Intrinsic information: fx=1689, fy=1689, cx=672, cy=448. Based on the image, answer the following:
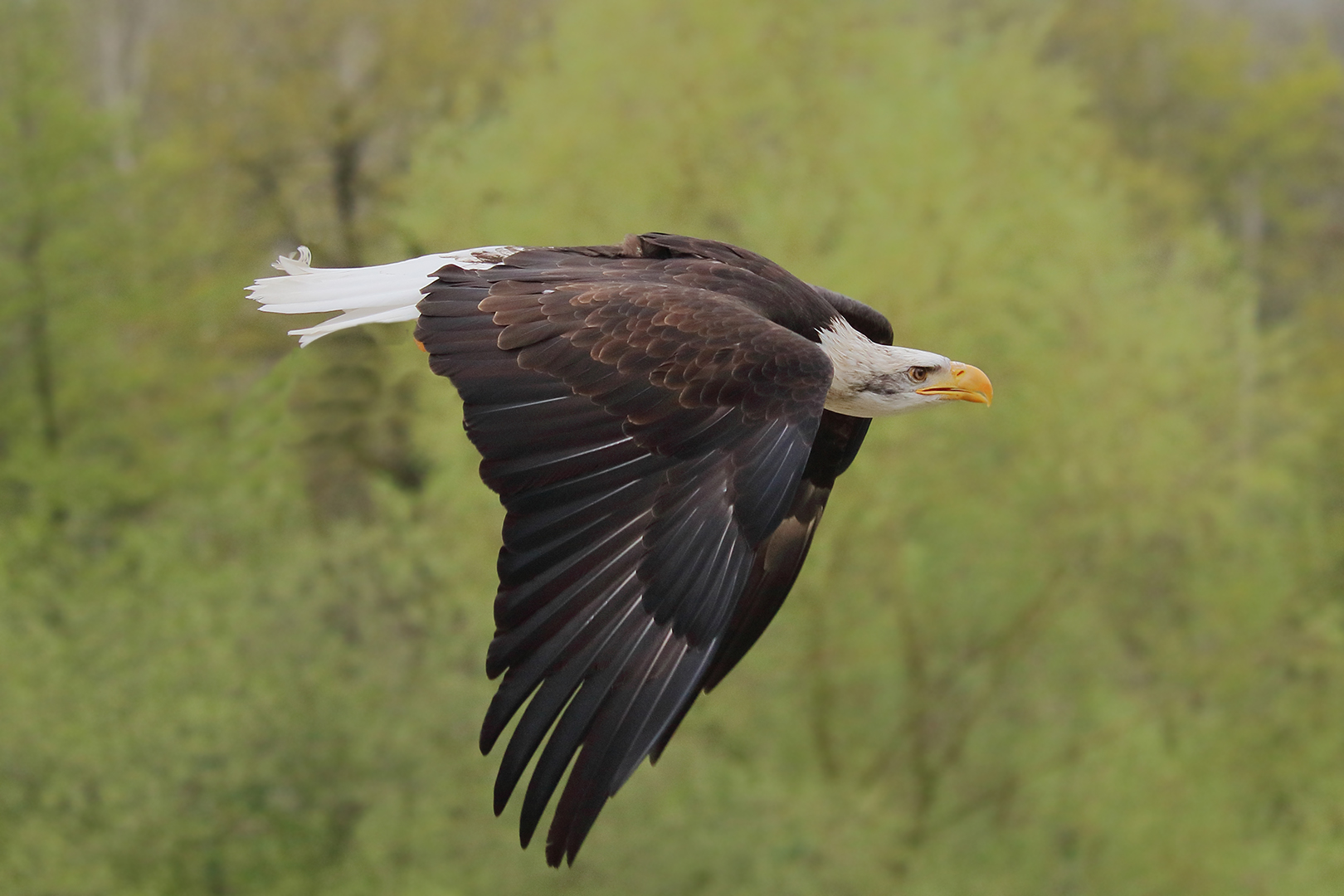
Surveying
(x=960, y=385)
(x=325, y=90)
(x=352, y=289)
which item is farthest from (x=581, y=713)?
(x=325, y=90)

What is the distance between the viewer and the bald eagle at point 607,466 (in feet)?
16.2

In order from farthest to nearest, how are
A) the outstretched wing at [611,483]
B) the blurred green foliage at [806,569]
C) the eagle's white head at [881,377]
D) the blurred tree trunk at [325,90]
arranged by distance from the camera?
1. the blurred tree trunk at [325,90]
2. the blurred green foliage at [806,569]
3. the eagle's white head at [881,377]
4. the outstretched wing at [611,483]

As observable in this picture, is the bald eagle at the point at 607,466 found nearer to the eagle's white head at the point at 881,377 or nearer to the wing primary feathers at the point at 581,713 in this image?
the wing primary feathers at the point at 581,713

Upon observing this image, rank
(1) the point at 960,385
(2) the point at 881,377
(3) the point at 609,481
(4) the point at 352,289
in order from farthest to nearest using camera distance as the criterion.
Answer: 1. (1) the point at 960,385
2. (2) the point at 881,377
3. (4) the point at 352,289
4. (3) the point at 609,481

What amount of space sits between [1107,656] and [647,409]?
17962mm

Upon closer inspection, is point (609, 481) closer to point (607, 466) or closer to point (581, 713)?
point (607, 466)

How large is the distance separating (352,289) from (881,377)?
6.96 feet

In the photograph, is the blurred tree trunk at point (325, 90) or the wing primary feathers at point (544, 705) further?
the blurred tree trunk at point (325, 90)

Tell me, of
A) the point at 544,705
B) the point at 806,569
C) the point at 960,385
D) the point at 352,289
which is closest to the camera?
the point at 544,705

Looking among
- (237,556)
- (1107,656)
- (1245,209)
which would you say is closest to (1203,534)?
(1107,656)

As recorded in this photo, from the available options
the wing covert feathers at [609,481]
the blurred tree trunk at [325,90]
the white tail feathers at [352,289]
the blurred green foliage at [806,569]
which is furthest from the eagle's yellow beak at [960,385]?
the blurred tree trunk at [325,90]

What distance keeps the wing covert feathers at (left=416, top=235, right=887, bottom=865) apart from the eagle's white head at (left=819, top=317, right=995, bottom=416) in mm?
851

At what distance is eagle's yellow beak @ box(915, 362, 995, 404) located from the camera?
6891 millimetres

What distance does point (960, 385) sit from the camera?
6961mm
